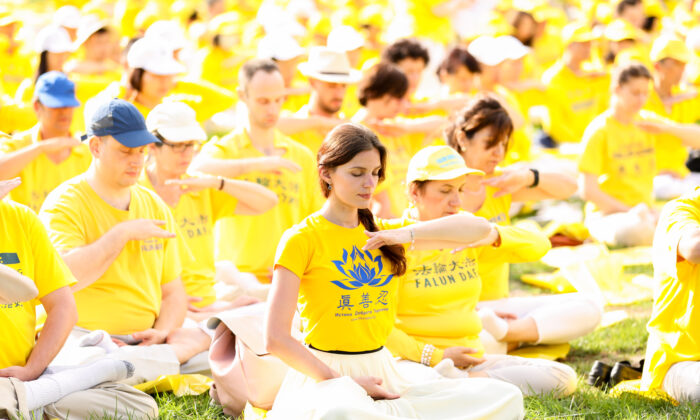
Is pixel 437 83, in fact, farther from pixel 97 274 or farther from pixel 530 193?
pixel 97 274

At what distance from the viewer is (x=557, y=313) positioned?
542 cm

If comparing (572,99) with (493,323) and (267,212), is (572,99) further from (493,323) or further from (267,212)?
(493,323)

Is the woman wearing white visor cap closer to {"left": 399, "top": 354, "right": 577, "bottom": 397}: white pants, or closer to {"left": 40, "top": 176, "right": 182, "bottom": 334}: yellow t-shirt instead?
{"left": 40, "top": 176, "right": 182, "bottom": 334}: yellow t-shirt

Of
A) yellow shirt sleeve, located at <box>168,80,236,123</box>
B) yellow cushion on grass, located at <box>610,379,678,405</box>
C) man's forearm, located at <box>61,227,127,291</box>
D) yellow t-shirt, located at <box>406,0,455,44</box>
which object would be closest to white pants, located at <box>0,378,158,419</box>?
man's forearm, located at <box>61,227,127,291</box>

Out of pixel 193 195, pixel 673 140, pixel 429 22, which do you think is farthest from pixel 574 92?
pixel 193 195

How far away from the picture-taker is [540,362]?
463cm

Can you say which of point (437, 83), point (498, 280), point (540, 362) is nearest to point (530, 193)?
point (498, 280)

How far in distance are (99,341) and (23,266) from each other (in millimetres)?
670

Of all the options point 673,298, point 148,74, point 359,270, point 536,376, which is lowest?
point 536,376

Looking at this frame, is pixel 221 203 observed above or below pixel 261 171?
below

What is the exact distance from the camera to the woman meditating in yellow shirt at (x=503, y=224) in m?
5.17

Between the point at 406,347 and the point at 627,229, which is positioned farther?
the point at 627,229

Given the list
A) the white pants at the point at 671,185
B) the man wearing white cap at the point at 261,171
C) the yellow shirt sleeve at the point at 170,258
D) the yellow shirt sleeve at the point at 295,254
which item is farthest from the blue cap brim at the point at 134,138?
the white pants at the point at 671,185

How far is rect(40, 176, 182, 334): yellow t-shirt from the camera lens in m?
4.51
